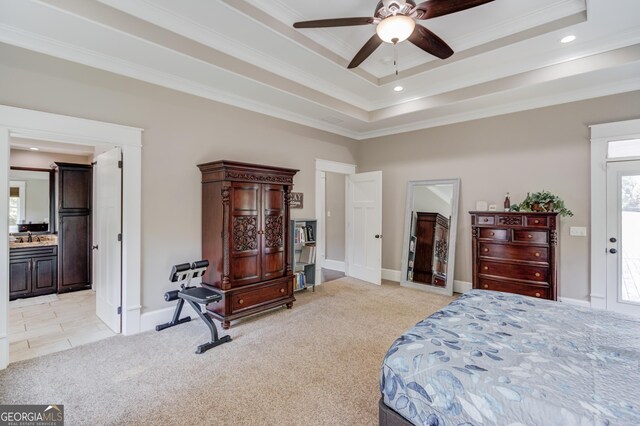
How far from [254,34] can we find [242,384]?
3456 mm

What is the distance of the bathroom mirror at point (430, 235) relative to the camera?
507 centimetres

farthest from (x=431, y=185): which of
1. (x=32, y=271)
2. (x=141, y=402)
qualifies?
(x=32, y=271)

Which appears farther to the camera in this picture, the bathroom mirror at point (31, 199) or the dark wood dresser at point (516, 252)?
the bathroom mirror at point (31, 199)

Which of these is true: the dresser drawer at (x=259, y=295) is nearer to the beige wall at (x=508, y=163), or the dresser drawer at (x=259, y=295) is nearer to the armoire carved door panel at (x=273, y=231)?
the armoire carved door panel at (x=273, y=231)

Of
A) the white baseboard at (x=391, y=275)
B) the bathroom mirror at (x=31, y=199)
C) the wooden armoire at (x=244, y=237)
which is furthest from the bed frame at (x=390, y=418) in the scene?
the bathroom mirror at (x=31, y=199)

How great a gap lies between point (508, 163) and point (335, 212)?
142 inches

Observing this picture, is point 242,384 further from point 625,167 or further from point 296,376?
point 625,167

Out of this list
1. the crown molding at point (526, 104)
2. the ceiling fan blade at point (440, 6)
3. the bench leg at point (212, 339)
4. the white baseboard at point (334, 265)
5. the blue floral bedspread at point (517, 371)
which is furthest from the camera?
the white baseboard at point (334, 265)

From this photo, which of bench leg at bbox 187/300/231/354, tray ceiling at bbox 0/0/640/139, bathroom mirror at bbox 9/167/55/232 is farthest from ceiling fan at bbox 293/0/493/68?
bathroom mirror at bbox 9/167/55/232

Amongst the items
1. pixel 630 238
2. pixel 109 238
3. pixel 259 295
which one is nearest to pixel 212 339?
pixel 259 295

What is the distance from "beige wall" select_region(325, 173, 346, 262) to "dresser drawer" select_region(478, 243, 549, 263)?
3.26 meters

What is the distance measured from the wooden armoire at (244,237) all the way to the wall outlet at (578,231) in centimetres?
Result: 390

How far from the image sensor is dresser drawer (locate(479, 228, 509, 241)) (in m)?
4.10

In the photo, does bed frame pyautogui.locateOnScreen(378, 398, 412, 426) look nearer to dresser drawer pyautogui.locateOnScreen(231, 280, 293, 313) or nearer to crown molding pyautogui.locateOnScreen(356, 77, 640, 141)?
dresser drawer pyautogui.locateOnScreen(231, 280, 293, 313)
